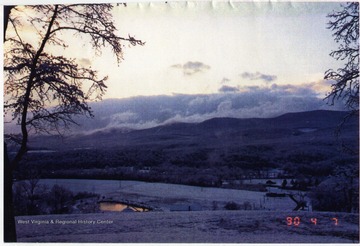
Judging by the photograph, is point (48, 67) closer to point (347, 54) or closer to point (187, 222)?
point (187, 222)

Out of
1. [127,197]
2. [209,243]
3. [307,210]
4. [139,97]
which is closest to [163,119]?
[139,97]

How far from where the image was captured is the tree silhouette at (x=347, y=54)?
5332mm

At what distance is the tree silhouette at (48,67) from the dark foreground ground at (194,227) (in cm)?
48

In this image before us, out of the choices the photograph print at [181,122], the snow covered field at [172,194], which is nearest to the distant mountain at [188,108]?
the photograph print at [181,122]

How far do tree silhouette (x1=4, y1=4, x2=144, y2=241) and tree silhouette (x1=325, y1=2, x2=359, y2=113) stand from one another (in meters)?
2.02

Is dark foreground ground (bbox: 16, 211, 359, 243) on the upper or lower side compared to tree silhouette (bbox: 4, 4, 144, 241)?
lower

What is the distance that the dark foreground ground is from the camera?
530 centimetres

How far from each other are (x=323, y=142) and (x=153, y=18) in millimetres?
2147

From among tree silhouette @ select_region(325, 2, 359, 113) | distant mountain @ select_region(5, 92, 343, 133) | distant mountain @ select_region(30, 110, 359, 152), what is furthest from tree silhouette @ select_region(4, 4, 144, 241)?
tree silhouette @ select_region(325, 2, 359, 113)

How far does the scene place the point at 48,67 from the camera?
561 cm

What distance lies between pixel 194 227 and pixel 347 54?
231cm

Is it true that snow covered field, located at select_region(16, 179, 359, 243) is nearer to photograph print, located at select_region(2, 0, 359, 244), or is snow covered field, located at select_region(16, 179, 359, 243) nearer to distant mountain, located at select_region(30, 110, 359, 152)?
photograph print, located at select_region(2, 0, 359, 244)

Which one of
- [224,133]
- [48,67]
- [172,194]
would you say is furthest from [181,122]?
[48,67]

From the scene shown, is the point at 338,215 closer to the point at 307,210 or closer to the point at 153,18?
the point at 307,210
